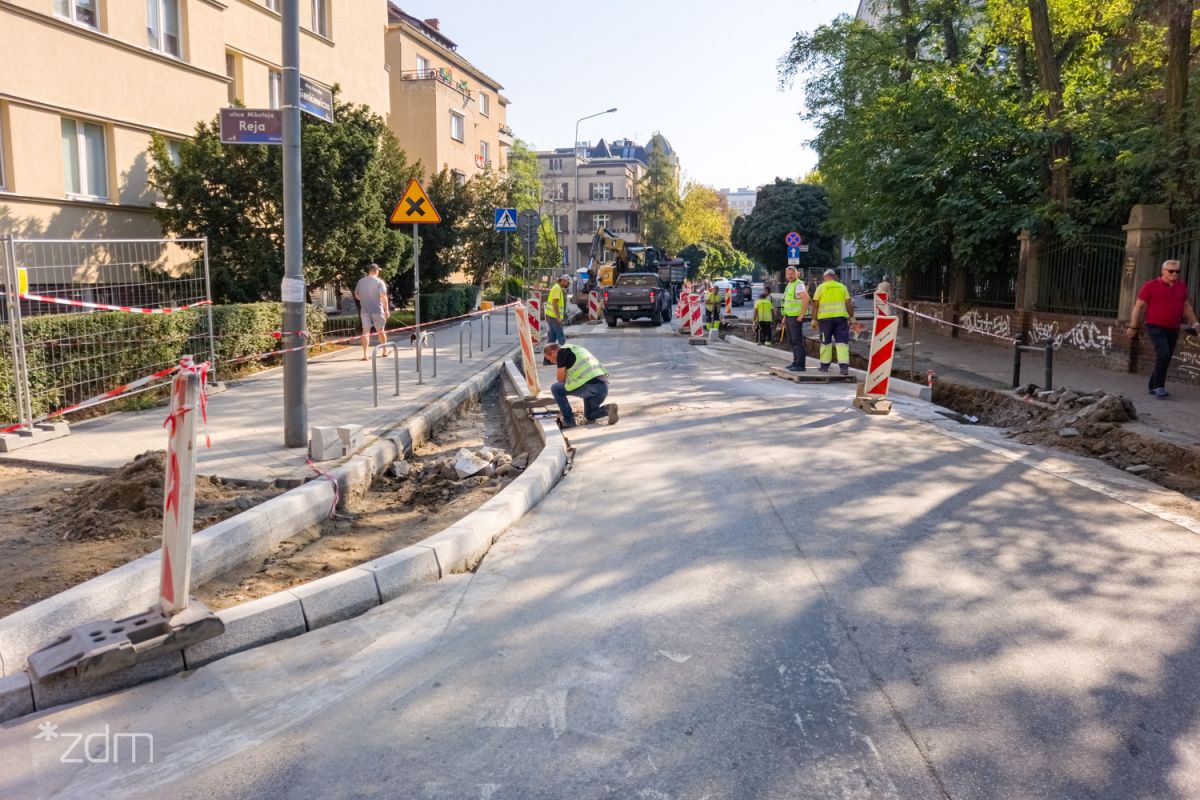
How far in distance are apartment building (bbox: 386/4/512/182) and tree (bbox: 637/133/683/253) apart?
30.3 meters

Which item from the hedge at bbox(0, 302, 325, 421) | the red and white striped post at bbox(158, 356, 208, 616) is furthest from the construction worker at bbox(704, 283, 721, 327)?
the red and white striped post at bbox(158, 356, 208, 616)

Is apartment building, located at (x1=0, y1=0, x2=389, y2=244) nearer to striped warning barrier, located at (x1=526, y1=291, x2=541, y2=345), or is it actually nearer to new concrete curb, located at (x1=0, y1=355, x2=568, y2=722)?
striped warning barrier, located at (x1=526, y1=291, x2=541, y2=345)

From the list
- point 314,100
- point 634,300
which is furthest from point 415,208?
point 634,300

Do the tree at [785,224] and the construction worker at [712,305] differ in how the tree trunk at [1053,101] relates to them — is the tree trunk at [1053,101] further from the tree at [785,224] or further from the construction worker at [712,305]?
the tree at [785,224]

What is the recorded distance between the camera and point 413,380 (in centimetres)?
1409

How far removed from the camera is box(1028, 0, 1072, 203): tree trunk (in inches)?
691

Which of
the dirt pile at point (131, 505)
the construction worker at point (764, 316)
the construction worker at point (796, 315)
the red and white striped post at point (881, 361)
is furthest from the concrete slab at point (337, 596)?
the construction worker at point (764, 316)

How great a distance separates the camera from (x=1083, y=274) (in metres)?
16.7

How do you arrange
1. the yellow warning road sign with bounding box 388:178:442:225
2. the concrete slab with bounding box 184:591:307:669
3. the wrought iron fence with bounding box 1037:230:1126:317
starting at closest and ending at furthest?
the concrete slab with bounding box 184:591:307:669 → the yellow warning road sign with bounding box 388:178:442:225 → the wrought iron fence with bounding box 1037:230:1126:317

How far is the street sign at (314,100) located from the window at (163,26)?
1165 cm

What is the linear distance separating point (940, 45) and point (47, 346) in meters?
24.5

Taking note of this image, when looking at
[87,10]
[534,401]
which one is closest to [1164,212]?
[534,401]

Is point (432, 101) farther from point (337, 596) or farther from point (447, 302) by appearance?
point (337, 596)

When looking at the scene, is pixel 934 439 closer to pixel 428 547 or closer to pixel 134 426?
pixel 428 547
